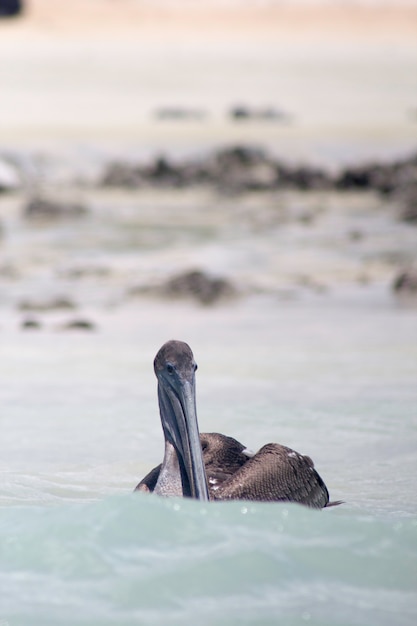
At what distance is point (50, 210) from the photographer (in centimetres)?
1531

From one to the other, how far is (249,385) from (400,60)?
2535cm

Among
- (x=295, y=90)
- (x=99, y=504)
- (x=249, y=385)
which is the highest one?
(x=99, y=504)

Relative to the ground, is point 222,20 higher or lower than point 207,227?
lower

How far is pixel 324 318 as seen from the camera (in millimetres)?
10359

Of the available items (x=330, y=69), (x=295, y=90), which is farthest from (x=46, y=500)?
(x=330, y=69)

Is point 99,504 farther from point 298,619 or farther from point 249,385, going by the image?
point 249,385

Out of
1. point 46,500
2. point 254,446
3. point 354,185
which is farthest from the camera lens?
point 354,185

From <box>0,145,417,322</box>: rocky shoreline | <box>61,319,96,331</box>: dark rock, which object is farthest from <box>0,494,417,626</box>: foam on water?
<box>0,145,417,322</box>: rocky shoreline

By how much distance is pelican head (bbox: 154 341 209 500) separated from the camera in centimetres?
498

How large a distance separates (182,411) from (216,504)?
39cm

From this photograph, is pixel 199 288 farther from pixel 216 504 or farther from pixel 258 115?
pixel 258 115

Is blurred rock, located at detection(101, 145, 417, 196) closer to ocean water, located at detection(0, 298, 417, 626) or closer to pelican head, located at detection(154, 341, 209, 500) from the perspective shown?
ocean water, located at detection(0, 298, 417, 626)

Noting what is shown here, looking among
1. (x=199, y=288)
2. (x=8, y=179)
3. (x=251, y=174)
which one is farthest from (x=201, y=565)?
(x=251, y=174)

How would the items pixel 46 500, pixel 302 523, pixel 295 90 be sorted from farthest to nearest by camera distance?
pixel 295 90 < pixel 46 500 < pixel 302 523
